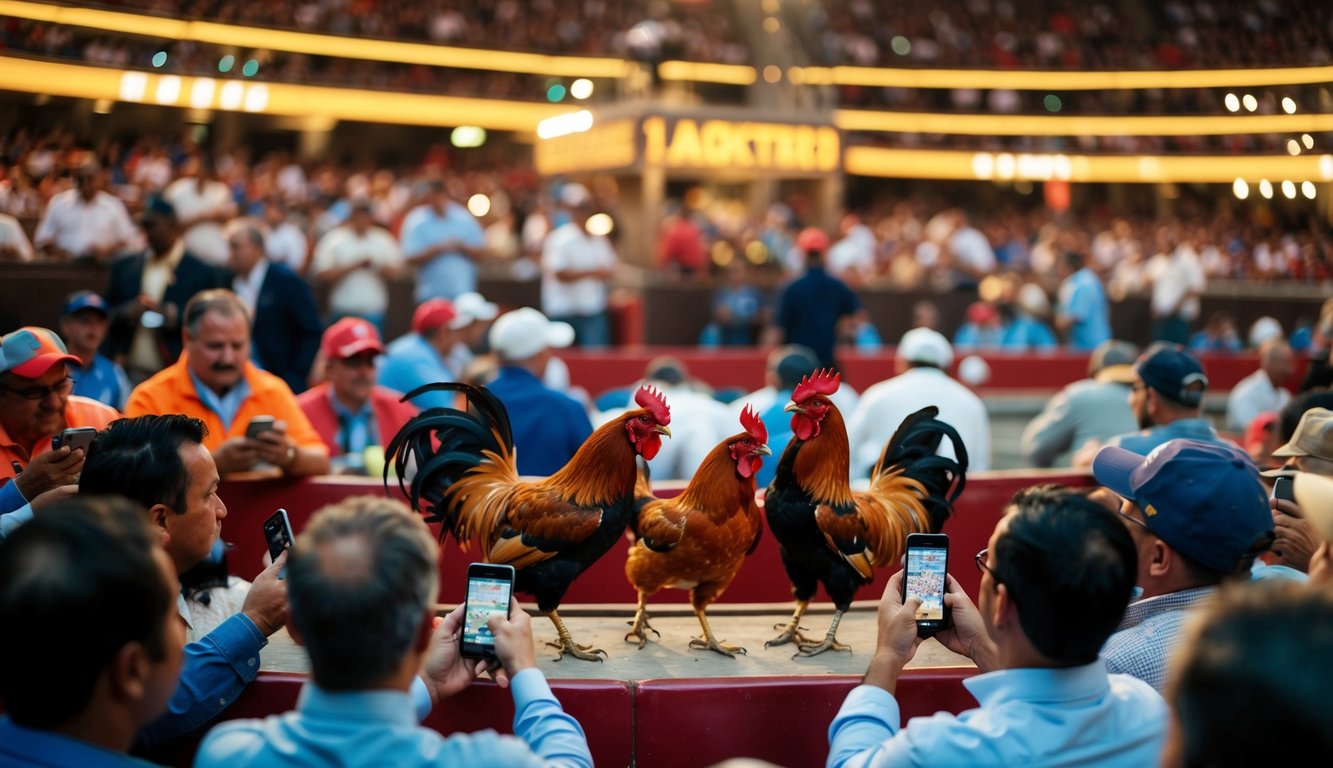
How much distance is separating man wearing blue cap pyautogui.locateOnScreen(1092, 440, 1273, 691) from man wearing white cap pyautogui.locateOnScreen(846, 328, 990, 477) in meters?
2.97

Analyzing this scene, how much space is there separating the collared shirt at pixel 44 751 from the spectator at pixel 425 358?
448cm

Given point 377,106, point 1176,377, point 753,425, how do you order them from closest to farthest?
point 753,425
point 1176,377
point 377,106

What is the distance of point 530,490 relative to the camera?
3041 mm

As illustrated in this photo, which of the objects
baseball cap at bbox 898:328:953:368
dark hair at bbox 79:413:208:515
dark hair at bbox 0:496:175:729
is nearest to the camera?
dark hair at bbox 0:496:175:729

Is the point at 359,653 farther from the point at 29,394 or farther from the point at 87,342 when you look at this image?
the point at 87,342

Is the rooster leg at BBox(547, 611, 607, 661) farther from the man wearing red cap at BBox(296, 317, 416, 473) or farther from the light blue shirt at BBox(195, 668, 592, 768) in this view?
the man wearing red cap at BBox(296, 317, 416, 473)

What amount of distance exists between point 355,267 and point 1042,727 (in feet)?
28.5

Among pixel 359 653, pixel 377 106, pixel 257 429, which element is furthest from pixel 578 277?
pixel 377 106

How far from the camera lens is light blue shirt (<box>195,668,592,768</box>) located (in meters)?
1.64

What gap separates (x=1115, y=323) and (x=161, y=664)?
16637 mm

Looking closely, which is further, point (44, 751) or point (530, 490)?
point (530, 490)

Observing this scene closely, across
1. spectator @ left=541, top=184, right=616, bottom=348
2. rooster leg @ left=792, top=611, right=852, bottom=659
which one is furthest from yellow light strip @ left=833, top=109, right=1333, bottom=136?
rooster leg @ left=792, top=611, right=852, bottom=659

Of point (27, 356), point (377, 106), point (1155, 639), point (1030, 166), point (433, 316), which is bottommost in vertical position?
point (1155, 639)

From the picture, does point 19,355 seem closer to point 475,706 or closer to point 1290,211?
point 475,706
